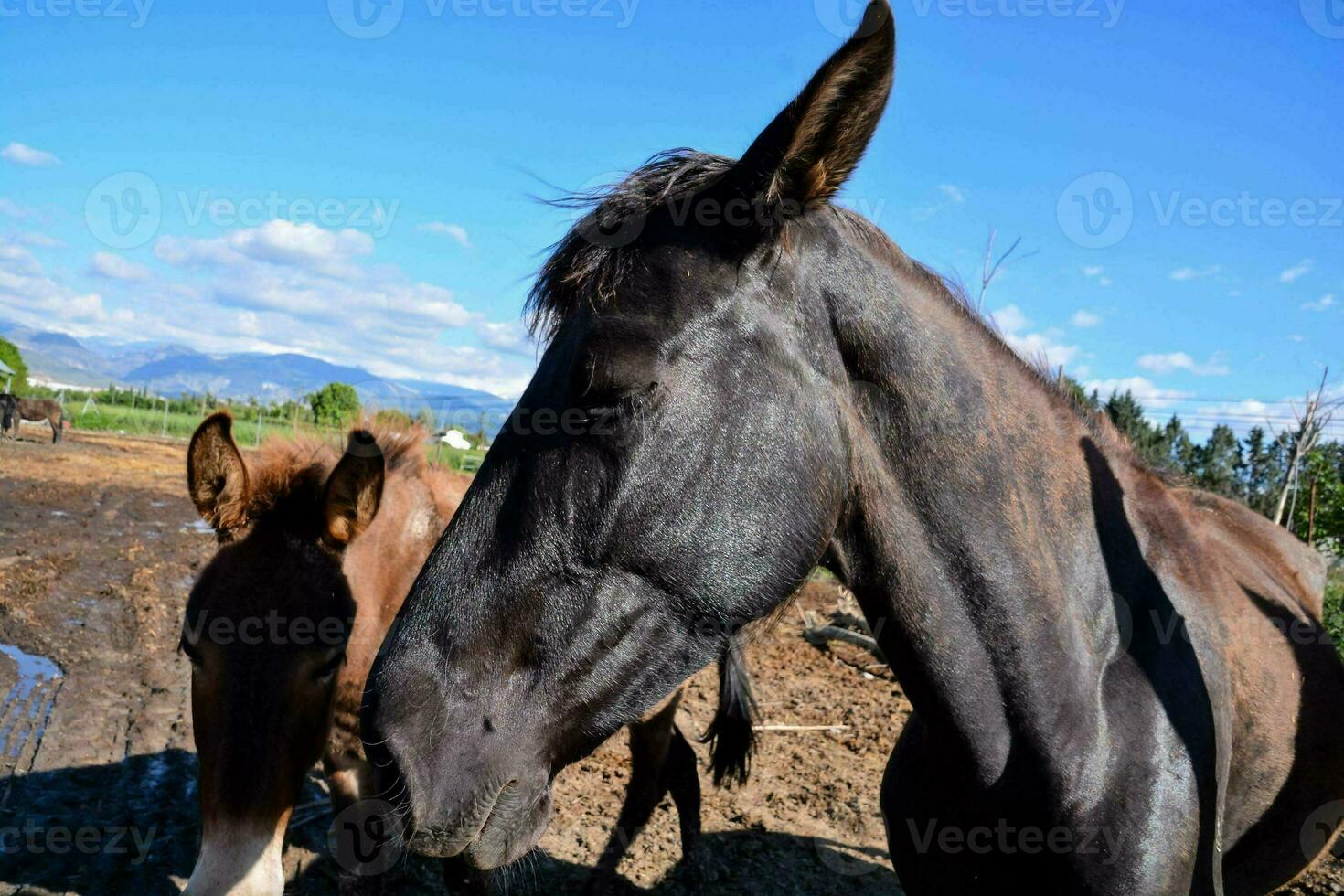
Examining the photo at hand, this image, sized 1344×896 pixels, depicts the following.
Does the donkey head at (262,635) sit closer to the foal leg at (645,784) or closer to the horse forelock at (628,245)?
the horse forelock at (628,245)

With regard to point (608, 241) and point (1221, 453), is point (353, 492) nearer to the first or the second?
point (608, 241)

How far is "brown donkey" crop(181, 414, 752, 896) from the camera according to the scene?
2982 millimetres

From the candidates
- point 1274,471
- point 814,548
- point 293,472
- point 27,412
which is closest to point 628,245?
point 814,548

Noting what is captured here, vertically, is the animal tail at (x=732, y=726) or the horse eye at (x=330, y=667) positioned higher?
the horse eye at (x=330, y=667)

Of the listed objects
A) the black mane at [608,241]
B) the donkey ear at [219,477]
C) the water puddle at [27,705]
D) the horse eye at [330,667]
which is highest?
the black mane at [608,241]

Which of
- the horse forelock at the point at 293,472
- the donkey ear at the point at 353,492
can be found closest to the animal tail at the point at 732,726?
the horse forelock at the point at 293,472

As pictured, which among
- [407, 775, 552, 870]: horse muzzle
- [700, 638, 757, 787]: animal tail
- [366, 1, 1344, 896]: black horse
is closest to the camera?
[407, 775, 552, 870]: horse muzzle

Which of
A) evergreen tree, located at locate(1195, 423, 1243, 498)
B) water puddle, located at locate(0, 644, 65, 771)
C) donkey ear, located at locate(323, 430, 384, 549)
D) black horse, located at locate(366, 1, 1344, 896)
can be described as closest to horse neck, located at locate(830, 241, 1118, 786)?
black horse, located at locate(366, 1, 1344, 896)

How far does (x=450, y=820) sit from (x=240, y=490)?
2.40 meters

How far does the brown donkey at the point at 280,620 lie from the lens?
2982mm

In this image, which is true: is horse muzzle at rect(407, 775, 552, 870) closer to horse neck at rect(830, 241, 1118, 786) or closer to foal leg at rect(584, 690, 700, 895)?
horse neck at rect(830, 241, 1118, 786)

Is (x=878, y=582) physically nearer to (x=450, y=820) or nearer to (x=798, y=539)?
(x=798, y=539)

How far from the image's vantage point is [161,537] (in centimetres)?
1438

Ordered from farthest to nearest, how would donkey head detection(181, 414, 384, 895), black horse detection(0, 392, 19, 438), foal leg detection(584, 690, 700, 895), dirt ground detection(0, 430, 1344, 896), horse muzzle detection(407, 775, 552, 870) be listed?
black horse detection(0, 392, 19, 438) < foal leg detection(584, 690, 700, 895) < dirt ground detection(0, 430, 1344, 896) < donkey head detection(181, 414, 384, 895) < horse muzzle detection(407, 775, 552, 870)
